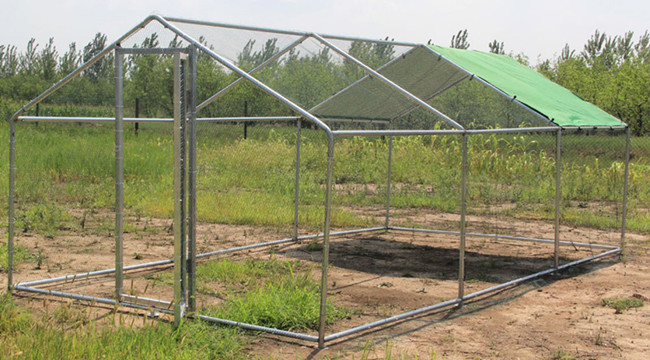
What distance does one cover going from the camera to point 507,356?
5020 mm

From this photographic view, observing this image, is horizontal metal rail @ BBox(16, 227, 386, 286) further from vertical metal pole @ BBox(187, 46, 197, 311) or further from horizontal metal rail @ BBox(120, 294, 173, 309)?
vertical metal pole @ BBox(187, 46, 197, 311)

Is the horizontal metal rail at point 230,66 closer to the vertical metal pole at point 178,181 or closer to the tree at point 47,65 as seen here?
the vertical metal pole at point 178,181

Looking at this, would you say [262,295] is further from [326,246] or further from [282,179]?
[282,179]

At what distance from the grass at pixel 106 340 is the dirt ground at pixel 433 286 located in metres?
0.27

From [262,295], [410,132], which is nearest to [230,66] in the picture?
[410,132]

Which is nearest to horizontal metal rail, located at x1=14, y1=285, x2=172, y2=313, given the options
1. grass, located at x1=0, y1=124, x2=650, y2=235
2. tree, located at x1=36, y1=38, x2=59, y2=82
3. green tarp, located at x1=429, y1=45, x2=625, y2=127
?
grass, located at x1=0, y1=124, x2=650, y2=235

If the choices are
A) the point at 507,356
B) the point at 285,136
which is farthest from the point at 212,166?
the point at 507,356

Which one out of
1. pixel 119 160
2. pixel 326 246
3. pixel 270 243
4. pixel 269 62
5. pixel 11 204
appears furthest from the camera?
pixel 270 243

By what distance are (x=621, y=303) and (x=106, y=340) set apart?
4496 millimetres

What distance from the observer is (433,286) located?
23.1 feet

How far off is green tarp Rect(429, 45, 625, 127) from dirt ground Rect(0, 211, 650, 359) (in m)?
1.72

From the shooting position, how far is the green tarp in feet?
24.8

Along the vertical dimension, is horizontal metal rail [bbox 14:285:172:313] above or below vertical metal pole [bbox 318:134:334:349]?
below

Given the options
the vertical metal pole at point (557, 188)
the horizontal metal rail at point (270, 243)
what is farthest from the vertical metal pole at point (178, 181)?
the vertical metal pole at point (557, 188)
